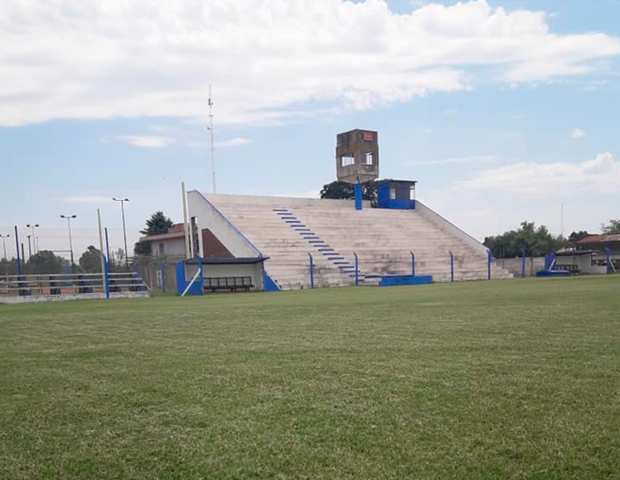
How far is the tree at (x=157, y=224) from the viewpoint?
57.8 metres

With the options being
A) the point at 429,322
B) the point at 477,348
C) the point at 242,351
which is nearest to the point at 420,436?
the point at 477,348

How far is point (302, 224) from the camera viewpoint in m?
28.7

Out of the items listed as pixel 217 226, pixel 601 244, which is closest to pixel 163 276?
pixel 217 226

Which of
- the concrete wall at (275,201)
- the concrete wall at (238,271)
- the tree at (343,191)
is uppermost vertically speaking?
the tree at (343,191)

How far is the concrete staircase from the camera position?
23734 mm

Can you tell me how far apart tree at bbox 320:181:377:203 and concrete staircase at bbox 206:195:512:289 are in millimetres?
22151

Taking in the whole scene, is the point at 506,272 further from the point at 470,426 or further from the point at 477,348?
the point at 470,426

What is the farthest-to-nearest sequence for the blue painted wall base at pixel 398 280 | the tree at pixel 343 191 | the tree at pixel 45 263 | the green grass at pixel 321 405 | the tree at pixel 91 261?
the tree at pixel 343 191 → the blue painted wall base at pixel 398 280 → the tree at pixel 91 261 → the tree at pixel 45 263 → the green grass at pixel 321 405

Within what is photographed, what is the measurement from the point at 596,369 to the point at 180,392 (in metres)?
3.37

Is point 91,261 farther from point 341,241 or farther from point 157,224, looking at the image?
point 157,224

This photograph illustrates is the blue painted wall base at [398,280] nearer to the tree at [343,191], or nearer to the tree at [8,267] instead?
the tree at [8,267]

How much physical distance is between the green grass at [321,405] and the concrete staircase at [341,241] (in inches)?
645

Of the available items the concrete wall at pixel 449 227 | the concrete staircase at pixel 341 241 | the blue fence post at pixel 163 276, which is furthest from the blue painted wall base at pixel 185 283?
the concrete wall at pixel 449 227

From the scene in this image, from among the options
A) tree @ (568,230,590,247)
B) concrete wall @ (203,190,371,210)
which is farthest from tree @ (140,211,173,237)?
tree @ (568,230,590,247)
